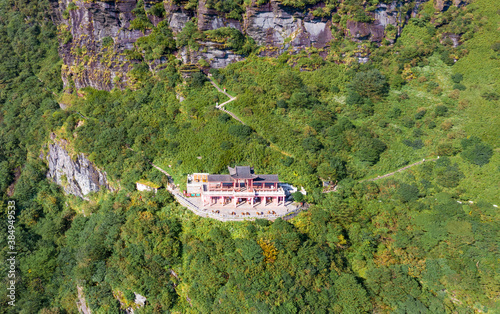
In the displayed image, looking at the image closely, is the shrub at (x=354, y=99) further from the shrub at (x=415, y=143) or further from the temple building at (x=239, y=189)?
the temple building at (x=239, y=189)

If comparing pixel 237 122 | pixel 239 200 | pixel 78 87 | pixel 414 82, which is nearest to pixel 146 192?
pixel 239 200

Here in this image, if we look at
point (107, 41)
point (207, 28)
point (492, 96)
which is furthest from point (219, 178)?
point (492, 96)

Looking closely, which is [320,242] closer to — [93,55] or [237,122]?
[237,122]

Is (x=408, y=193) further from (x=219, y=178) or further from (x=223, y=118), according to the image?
(x=223, y=118)

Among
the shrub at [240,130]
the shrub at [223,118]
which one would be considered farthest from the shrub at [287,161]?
the shrub at [223,118]

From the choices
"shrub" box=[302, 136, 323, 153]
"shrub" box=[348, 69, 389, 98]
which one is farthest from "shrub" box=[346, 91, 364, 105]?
"shrub" box=[302, 136, 323, 153]

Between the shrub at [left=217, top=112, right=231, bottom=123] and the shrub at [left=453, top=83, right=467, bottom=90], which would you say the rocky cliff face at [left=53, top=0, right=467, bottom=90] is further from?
the shrub at [left=453, top=83, right=467, bottom=90]
